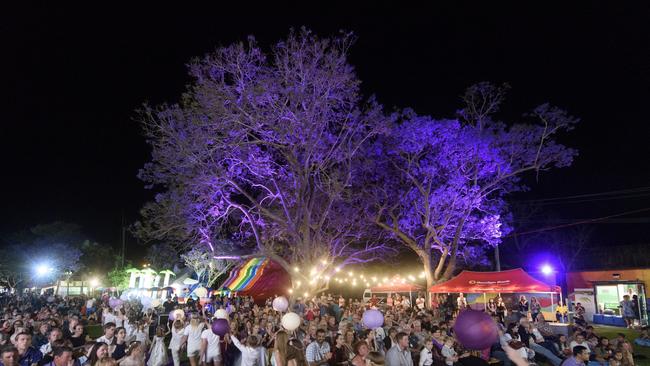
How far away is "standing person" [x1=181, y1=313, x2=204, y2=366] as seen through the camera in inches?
394

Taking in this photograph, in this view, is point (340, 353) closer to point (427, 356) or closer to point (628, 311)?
point (427, 356)

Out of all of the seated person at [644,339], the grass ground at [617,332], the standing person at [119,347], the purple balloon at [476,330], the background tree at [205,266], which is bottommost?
the grass ground at [617,332]

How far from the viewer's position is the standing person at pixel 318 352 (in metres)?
7.66

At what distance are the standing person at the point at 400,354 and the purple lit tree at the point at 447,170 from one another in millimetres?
14976

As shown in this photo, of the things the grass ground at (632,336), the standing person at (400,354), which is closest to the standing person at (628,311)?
the grass ground at (632,336)

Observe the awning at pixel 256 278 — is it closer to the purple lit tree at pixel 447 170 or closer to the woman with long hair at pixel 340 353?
the purple lit tree at pixel 447 170

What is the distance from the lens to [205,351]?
9.55 m

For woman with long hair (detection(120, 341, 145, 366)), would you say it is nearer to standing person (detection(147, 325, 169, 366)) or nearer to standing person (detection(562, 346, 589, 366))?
standing person (detection(147, 325, 169, 366))

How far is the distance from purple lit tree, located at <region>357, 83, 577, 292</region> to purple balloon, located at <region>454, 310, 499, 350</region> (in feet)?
56.3

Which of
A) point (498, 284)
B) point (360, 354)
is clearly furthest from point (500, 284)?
point (360, 354)

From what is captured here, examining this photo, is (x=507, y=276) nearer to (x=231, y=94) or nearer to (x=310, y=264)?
(x=310, y=264)

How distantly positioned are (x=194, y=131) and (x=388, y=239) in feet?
40.6

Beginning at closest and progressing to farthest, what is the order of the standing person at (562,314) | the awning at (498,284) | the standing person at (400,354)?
the standing person at (400,354) < the awning at (498,284) < the standing person at (562,314)

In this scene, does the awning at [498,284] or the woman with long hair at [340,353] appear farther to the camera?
the awning at [498,284]
